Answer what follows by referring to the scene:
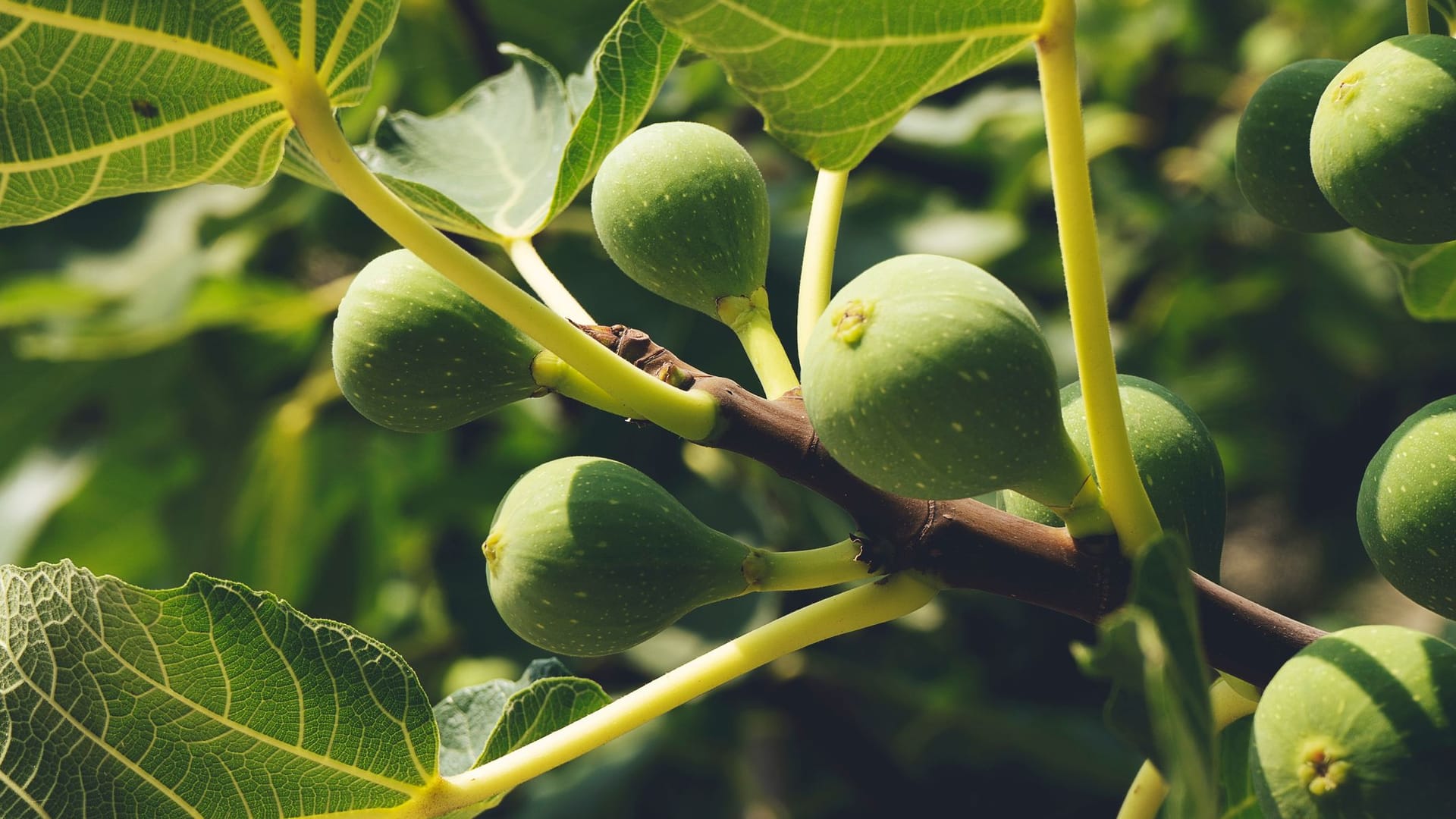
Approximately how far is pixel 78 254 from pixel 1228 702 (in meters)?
2.73

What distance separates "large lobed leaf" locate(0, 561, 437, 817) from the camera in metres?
0.99

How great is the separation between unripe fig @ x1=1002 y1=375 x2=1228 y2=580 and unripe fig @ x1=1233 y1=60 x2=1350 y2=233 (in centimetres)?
21

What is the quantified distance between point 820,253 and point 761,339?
0.10 metres

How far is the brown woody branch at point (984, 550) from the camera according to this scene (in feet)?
3.01

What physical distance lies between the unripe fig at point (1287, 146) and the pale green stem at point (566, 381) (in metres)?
0.59

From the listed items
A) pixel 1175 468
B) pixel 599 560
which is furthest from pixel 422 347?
pixel 1175 468

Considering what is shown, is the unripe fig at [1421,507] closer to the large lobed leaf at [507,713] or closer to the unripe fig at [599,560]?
the unripe fig at [599,560]

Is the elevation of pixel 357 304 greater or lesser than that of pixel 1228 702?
greater

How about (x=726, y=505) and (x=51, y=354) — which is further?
(x=51, y=354)

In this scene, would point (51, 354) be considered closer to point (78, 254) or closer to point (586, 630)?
point (78, 254)

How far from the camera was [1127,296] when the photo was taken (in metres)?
3.38

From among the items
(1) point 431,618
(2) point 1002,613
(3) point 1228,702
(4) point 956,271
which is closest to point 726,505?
(2) point 1002,613

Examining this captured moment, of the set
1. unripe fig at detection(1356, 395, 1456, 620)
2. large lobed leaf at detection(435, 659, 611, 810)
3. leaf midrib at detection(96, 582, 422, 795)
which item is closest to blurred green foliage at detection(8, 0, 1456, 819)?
large lobed leaf at detection(435, 659, 611, 810)

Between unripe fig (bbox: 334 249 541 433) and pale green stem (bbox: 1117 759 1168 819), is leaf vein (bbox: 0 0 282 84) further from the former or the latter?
pale green stem (bbox: 1117 759 1168 819)
